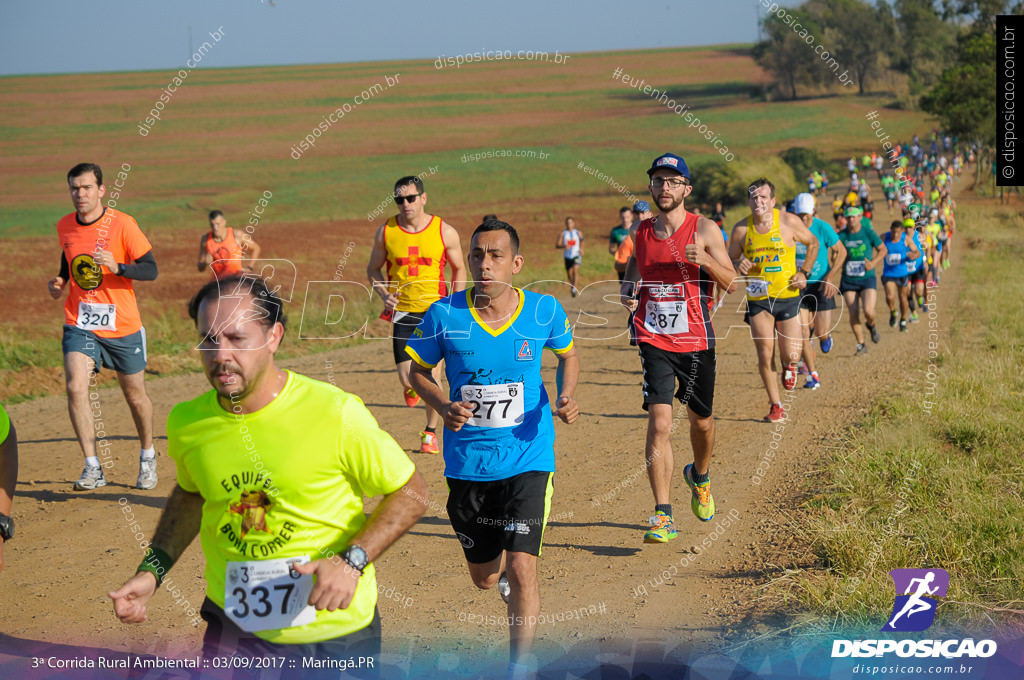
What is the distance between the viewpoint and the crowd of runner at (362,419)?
2.85 meters

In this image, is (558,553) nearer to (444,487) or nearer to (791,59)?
(444,487)

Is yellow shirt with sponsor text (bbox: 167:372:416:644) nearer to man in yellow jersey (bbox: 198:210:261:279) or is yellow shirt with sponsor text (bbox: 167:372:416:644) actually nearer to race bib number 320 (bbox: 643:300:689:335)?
race bib number 320 (bbox: 643:300:689:335)

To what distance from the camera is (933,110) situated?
49312 mm

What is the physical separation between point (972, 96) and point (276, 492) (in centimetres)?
4960

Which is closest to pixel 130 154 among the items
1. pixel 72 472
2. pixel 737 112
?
pixel 737 112

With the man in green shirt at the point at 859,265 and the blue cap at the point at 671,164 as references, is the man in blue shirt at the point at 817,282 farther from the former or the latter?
the blue cap at the point at 671,164

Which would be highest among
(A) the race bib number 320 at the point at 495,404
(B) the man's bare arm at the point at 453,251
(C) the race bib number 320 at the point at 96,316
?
(B) the man's bare arm at the point at 453,251

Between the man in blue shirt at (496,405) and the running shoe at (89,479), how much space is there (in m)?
4.11

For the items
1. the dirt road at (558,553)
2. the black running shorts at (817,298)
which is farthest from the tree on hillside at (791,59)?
the dirt road at (558,553)

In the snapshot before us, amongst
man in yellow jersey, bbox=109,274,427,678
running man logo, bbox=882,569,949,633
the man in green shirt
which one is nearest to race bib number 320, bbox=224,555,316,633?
man in yellow jersey, bbox=109,274,427,678

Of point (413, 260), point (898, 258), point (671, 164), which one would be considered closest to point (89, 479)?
point (413, 260)

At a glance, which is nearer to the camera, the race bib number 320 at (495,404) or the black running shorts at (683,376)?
the race bib number 320 at (495,404)

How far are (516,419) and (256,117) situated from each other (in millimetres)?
70728

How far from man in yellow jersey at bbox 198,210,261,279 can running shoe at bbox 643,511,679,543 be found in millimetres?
7644
